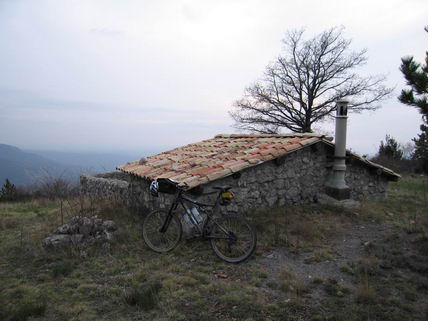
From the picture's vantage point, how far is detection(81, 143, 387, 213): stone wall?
21.4ft

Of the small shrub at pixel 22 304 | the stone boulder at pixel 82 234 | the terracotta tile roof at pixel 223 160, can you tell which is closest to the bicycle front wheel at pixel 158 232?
the terracotta tile roof at pixel 223 160

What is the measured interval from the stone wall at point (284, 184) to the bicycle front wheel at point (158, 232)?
34.8 inches

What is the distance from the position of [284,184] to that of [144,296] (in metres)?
4.32

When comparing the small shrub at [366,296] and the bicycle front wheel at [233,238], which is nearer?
the small shrub at [366,296]

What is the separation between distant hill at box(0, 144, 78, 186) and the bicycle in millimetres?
4488

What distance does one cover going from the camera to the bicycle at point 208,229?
470 cm

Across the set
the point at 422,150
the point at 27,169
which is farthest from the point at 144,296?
the point at 422,150

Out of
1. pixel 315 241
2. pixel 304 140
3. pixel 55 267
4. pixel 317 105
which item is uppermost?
pixel 317 105

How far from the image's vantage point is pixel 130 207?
8.14 metres

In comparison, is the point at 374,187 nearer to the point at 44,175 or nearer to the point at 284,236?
the point at 284,236

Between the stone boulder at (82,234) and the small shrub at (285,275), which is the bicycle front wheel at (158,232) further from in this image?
the small shrub at (285,275)

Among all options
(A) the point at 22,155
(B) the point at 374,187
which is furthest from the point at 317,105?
(A) the point at 22,155

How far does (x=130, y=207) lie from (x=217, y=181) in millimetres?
3087

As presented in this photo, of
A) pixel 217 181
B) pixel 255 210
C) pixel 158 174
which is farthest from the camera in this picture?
pixel 158 174
